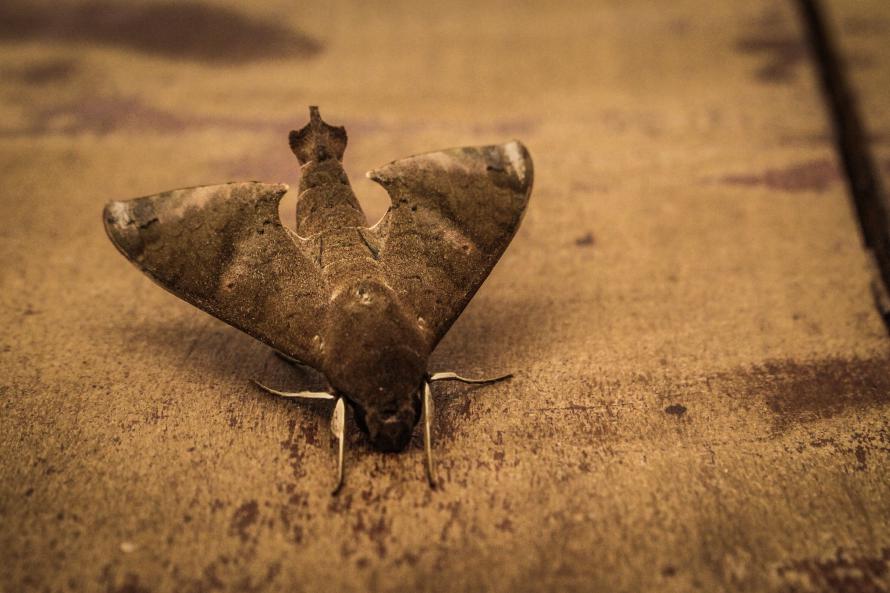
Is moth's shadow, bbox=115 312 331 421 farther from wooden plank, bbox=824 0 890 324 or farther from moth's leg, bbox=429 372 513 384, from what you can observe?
wooden plank, bbox=824 0 890 324

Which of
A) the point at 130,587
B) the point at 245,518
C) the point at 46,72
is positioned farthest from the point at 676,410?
the point at 46,72

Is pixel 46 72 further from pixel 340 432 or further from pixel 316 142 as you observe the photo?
pixel 340 432

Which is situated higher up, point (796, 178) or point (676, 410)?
point (796, 178)

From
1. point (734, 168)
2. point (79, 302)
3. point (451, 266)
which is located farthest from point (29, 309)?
point (734, 168)

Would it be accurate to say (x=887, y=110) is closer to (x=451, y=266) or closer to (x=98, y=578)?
(x=451, y=266)

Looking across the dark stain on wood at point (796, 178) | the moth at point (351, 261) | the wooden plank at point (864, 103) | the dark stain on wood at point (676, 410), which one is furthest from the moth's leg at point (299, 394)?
the dark stain on wood at point (796, 178)

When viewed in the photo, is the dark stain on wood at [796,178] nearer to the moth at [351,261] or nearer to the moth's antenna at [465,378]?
the moth at [351,261]

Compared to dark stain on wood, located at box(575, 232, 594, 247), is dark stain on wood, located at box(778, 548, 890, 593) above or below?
above

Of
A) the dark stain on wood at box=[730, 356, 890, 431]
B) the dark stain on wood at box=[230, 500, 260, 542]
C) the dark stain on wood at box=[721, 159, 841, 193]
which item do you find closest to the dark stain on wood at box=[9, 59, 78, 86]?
the dark stain on wood at box=[230, 500, 260, 542]
